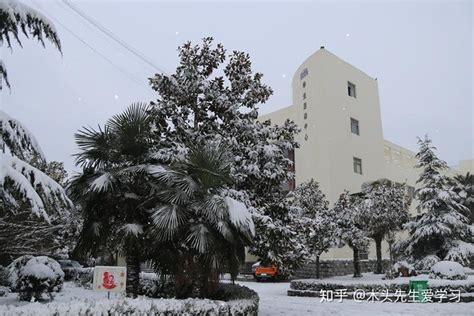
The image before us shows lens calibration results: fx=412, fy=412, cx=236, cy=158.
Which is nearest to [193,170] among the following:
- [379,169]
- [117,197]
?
[117,197]

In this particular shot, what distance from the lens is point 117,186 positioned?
8.29 meters

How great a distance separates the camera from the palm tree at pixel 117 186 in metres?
8.08

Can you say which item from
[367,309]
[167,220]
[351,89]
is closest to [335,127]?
[351,89]

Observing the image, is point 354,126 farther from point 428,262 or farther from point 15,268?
point 15,268

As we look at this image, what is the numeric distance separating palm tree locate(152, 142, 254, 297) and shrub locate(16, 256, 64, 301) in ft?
16.7

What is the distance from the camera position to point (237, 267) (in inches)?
309

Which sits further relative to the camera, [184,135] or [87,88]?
[87,88]

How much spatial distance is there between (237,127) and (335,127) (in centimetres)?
1694

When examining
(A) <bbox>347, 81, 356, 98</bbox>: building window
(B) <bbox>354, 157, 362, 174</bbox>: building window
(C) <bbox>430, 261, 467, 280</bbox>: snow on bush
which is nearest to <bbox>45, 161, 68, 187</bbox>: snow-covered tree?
(B) <bbox>354, 157, 362, 174</bbox>: building window

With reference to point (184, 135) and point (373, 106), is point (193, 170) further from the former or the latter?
point (373, 106)

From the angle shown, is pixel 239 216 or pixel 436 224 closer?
pixel 239 216

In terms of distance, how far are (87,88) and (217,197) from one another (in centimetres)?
7257

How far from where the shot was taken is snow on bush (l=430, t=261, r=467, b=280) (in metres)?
15.6

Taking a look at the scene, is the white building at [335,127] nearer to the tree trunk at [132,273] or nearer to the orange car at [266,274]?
the orange car at [266,274]
